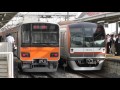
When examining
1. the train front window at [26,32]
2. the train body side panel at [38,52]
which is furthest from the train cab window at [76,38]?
the train front window at [26,32]

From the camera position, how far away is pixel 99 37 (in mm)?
14375

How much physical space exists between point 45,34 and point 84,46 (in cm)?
200

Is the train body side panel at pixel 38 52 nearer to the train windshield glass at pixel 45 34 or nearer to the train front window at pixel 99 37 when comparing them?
the train windshield glass at pixel 45 34

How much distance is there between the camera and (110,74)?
14.0 metres

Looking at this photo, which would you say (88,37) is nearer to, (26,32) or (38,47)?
(38,47)

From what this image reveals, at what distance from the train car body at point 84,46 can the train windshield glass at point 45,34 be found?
861 mm

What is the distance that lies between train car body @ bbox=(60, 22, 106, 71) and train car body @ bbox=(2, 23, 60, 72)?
892 millimetres

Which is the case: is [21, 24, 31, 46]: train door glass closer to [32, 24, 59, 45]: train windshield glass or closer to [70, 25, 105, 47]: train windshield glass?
[32, 24, 59, 45]: train windshield glass

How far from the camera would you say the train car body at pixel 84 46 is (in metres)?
14.0

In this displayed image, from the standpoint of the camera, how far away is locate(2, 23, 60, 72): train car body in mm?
13156

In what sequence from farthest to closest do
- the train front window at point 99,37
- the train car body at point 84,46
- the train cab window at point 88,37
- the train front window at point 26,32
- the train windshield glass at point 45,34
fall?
the train front window at point 99,37 → the train cab window at point 88,37 → the train car body at point 84,46 → the train windshield glass at point 45,34 → the train front window at point 26,32

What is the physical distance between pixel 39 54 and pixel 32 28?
1230mm
